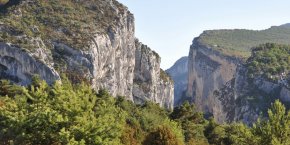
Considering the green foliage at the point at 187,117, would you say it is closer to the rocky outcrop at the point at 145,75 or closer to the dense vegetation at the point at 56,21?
the dense vegetation at the point at 56,21

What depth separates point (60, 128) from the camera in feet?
103

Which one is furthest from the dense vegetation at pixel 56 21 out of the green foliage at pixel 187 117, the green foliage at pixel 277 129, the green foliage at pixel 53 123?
the green foliage at pixel 277 129

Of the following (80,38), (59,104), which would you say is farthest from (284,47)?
(59,104)

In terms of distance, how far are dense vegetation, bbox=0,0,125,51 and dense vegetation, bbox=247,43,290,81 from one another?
48.0 metres

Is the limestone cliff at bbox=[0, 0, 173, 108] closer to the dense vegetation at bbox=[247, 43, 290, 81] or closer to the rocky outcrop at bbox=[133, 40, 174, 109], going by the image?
the rocky outcrop at bbox=[133, 40, 174, 109]

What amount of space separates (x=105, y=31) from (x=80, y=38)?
11.4 metres

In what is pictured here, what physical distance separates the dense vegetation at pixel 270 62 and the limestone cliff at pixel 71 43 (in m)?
36.4

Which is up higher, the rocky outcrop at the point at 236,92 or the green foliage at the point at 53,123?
the green foliage at the point at 53,123

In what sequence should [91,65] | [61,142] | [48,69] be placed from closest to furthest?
1. [61,142]
2. [48,69]
3. [91,65]

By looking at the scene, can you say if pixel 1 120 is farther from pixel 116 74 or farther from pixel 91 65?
pixel 116 74

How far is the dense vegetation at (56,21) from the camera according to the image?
91.1 metres

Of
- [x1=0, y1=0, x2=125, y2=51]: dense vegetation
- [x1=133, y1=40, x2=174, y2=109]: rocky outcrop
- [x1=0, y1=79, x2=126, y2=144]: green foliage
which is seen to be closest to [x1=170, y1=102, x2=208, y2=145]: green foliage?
[x1=0, y1=0, x2=125, y2=51]: dense vegetation

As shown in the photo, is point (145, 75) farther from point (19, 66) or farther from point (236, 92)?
point (19, 66)

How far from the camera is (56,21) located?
4154 inches
